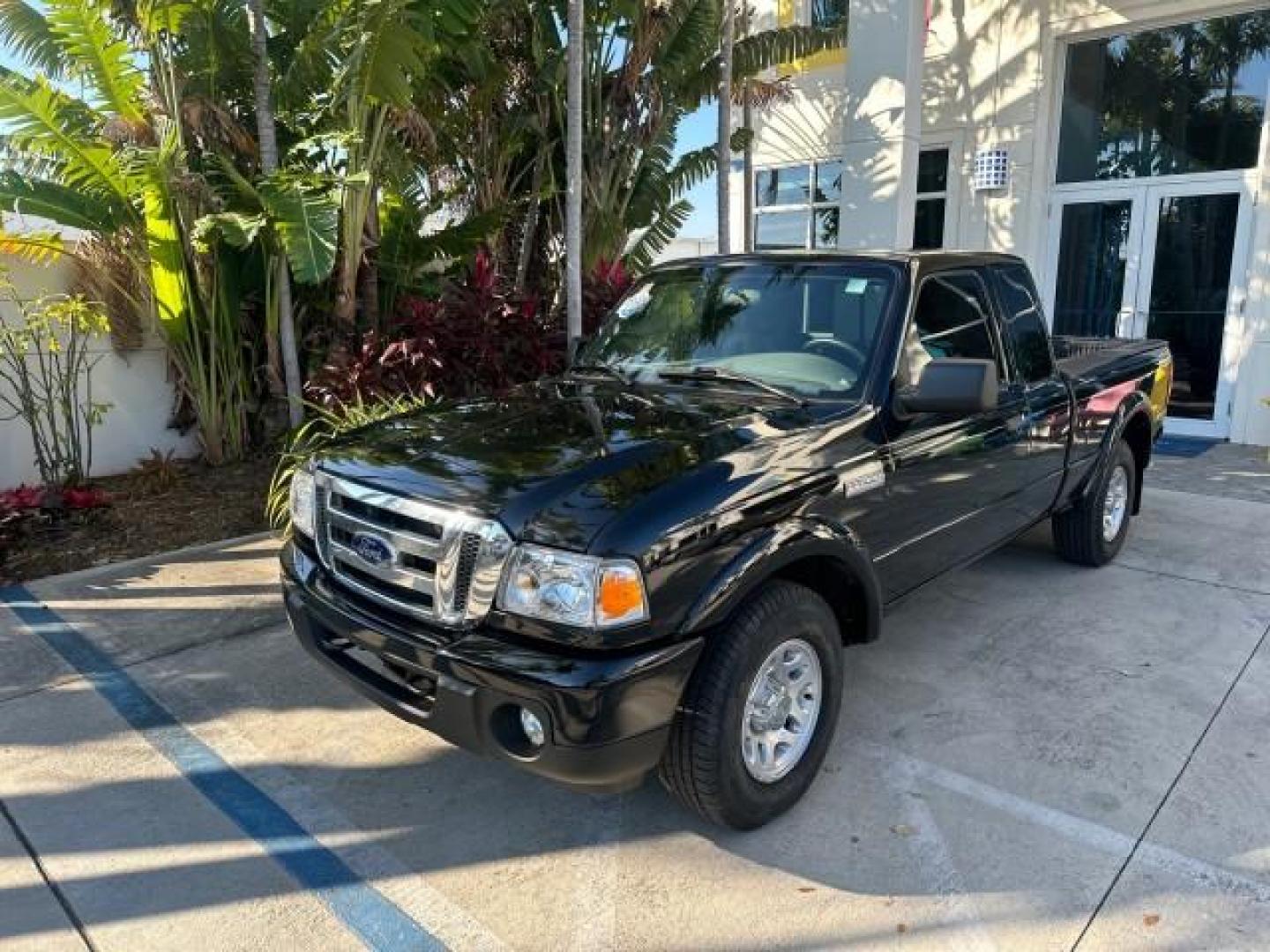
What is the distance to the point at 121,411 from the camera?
7.33m

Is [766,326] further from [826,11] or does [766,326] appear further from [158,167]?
[826,11]

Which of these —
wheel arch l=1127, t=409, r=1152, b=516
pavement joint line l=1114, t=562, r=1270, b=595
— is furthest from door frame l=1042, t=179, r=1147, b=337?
pavement joint line l=1114, t=562, r=1270, b=595

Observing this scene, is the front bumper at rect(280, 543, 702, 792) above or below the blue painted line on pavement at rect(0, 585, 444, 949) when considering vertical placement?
above

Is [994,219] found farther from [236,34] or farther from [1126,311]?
[236,34]

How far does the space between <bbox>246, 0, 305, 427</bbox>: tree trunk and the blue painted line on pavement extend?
2.90m

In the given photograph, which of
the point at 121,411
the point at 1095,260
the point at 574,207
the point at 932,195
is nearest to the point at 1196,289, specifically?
the point at 1095,260

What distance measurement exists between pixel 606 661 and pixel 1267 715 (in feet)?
9.99

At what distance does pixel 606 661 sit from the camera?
97.7 inches

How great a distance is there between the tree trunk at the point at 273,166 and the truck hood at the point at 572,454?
12.6ft

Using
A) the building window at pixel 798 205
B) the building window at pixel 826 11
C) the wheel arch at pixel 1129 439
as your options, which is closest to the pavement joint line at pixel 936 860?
the wheel arch at pixel 1129 439

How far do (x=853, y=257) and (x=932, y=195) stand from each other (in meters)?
8.46

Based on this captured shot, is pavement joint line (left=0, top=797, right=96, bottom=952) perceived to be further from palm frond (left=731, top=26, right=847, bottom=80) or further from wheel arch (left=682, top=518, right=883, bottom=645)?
palm frond (left=731, top=26, right=847, bottom=80)

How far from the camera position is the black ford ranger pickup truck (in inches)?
99.6

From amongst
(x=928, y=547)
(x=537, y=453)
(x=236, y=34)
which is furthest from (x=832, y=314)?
(x=236, y=34)
